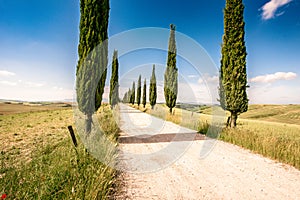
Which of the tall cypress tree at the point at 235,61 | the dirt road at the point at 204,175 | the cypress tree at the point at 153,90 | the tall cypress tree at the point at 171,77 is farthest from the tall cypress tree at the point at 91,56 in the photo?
the cypress tree at the point at 153,90

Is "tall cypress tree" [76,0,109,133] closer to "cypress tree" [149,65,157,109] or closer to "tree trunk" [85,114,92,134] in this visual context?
"tree trunk" [85,114,92,134]

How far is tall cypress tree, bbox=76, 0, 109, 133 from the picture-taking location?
7418 mm

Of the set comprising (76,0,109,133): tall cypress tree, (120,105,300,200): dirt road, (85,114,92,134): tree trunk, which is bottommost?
(120,105,300,200): dirt road

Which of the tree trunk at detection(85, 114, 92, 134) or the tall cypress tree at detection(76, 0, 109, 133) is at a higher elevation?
the tall cypress tree at detection(76, 0, 109, 133)

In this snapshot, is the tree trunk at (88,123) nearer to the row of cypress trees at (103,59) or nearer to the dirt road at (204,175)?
the row of cypress trees at (103,59)

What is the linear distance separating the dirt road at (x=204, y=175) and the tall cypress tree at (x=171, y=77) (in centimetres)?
1407

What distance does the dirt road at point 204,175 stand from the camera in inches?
138

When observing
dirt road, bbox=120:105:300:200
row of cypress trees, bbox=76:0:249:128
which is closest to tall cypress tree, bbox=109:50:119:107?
row of cypress trees, bbox=76:0:249:128

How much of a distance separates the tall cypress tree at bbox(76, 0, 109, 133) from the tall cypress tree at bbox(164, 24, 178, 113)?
1343cm

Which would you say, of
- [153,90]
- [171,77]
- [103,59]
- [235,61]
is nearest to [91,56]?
[103,59]

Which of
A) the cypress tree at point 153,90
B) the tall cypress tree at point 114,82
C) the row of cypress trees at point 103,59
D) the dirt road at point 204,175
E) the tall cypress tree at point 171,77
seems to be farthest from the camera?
the cypress tree at point 153,90

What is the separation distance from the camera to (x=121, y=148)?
7.01 metres

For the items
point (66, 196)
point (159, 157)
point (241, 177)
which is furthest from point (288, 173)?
point (66, 196)

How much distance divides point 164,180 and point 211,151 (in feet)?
10.6
